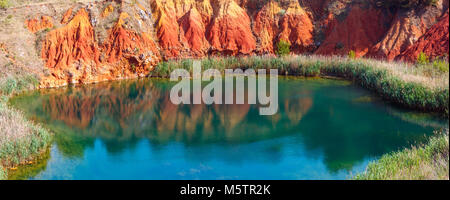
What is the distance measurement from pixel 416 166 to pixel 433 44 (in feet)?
57.9

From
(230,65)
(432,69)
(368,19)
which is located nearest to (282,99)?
(432,69)

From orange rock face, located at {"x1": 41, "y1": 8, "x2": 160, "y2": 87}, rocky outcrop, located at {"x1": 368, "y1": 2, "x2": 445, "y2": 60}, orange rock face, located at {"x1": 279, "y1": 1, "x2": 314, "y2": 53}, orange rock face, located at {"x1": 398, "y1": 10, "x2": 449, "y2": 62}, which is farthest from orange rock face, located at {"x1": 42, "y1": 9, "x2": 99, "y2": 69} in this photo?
orange rock face, located at {"x1": 398, "y1": 10, "x2": 449, "y2": 62}

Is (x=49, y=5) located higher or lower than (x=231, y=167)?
higher

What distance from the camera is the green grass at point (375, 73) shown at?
1477 cm

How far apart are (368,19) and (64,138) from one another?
23.5 metres

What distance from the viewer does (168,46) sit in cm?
2895

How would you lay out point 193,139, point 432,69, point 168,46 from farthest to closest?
point 168,46 < point 432,69 < point 193,139

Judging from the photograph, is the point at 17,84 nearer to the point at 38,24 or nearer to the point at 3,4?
the point at 38,24

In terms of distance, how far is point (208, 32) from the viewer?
103 feet

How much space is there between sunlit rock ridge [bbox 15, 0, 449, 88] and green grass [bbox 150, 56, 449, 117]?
7.57 feet

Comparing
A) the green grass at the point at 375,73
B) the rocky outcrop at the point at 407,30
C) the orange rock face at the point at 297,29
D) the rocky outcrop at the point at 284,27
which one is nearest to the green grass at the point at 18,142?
the green grass at the point at 375,73

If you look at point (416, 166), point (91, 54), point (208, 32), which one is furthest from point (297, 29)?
point (416, 166)
